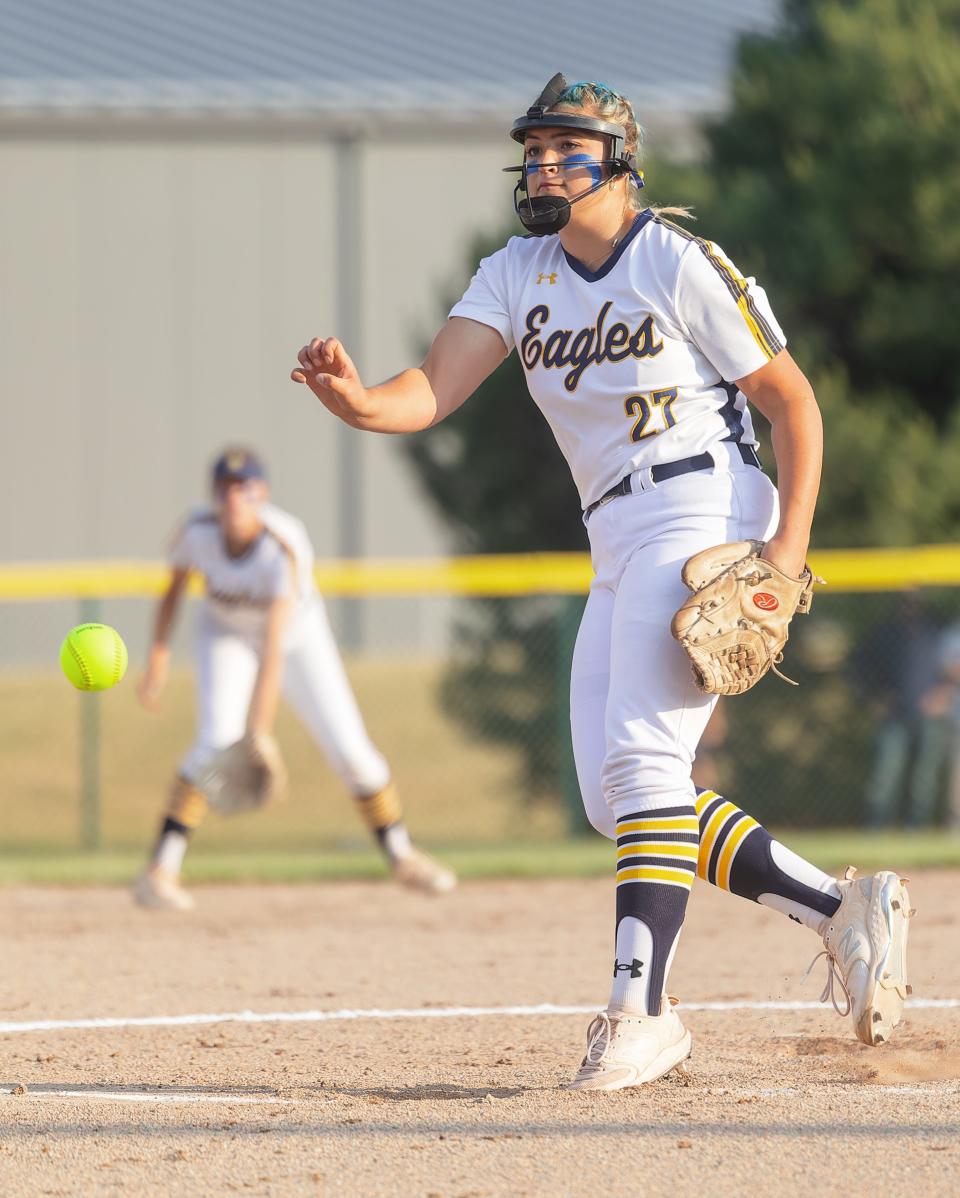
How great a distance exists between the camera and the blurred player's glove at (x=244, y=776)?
23.9 ft

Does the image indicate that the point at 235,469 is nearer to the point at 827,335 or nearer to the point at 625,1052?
the point at 625,1052

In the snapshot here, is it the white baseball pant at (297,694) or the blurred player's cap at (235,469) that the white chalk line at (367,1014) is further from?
the blurred player's cap at (235,469)

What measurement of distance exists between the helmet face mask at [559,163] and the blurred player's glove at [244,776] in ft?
12.2

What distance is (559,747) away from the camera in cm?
1091

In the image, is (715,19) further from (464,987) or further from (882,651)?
(464,987)

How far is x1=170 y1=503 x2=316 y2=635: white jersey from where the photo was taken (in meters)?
7.33

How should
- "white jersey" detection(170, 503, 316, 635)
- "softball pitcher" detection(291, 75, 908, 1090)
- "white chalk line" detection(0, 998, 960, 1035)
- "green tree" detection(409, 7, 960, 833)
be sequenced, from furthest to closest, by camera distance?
1. "green tree" detection(409, 7, 960, 833)
2. "white jersey" detection(170, 503, 316, 635)
3. "white chalk line" detection(0, 998, 960, 1035)
4. "softball pitcher" detection(291, 75, 908, 1090)

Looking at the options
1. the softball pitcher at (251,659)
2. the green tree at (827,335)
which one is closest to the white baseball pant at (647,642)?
the softball pitcher at (251,659)

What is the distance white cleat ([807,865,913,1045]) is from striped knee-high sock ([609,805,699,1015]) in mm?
352

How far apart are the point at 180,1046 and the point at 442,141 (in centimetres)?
1719

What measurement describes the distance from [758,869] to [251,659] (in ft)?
13.3

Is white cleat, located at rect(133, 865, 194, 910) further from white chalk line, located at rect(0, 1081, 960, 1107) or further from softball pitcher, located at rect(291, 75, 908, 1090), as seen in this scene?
softball pitcher, located at rect(291, 75, 908, 1090)

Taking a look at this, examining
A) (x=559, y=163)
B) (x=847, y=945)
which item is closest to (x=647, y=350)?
(x=559, y=163)

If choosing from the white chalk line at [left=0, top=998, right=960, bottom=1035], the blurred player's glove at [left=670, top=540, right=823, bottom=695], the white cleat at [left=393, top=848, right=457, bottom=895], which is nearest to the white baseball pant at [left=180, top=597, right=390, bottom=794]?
the white cleat at [left=393, top=848, right=457, bottom=895]
